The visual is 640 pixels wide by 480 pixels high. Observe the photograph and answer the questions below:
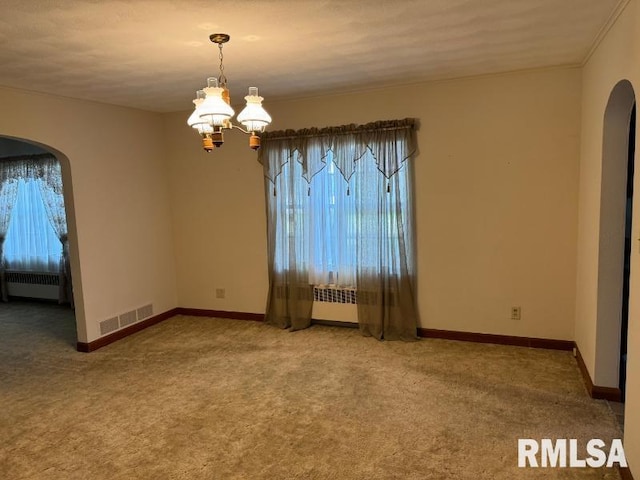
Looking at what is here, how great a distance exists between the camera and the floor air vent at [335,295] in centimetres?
476

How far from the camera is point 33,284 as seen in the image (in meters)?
6.53

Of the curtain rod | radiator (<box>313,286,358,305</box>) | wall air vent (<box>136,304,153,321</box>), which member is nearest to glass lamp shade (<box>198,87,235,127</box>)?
the curtain rod

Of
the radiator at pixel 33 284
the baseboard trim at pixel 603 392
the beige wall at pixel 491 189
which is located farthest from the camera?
the radiator at pixel 33 284

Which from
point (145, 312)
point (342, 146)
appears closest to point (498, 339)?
point (342, 146)

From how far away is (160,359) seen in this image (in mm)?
4164

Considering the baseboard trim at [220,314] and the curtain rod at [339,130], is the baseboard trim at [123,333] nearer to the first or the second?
the baseboard trim at [220,314]

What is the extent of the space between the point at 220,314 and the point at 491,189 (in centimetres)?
334

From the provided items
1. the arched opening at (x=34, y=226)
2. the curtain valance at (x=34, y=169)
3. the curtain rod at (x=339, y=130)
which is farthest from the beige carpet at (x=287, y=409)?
the curtain valance at (x=34, y=169)

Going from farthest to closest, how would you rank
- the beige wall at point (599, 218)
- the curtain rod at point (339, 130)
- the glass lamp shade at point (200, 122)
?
the curtain rod at point (339, 130) → the glass lamp shade at point (200, 122) → the beige wall at point (599, 218)

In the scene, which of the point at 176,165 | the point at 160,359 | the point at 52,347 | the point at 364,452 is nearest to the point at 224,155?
the point at 176,165

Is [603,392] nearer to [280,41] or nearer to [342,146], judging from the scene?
[342,146]

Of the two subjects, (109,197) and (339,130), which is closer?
(339,130)

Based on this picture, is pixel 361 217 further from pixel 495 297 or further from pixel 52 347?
pixel 52 347

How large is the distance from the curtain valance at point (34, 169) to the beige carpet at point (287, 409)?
2.36 m
